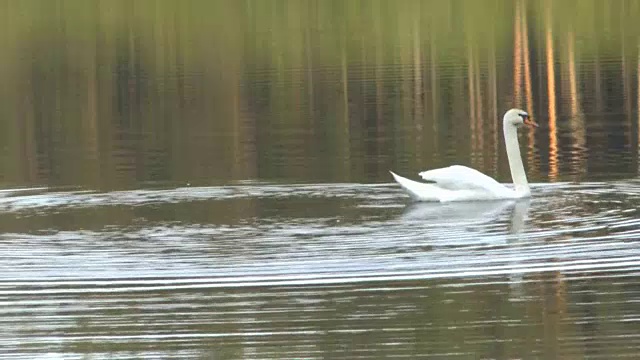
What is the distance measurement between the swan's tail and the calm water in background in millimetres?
206

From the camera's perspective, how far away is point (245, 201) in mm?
18875

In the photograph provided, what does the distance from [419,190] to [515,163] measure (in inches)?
54.3

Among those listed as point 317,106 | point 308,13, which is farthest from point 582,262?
point 308,13

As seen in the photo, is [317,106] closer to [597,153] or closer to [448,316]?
[597,153]

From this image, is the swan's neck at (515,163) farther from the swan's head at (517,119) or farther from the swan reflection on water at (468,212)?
the swan reflection on water at (468,212)

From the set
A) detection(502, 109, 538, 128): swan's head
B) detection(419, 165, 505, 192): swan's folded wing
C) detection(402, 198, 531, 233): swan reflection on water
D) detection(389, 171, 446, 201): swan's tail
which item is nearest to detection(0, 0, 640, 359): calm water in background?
detection(402, 198, 531, 233): swan reflection on water

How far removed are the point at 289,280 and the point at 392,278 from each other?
2.71 feet

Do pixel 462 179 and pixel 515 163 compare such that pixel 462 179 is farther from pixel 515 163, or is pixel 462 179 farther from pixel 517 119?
pixel 517 119

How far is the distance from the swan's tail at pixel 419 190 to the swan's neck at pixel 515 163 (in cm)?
87

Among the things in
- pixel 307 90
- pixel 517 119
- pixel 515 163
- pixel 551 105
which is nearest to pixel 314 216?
pixel 515 163

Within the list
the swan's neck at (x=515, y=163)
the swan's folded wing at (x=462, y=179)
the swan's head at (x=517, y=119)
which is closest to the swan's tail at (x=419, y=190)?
the swan's folded wing at (x=462, y=179)

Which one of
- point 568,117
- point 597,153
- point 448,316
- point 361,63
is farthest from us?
point 361,63

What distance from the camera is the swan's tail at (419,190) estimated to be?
61.5 ft

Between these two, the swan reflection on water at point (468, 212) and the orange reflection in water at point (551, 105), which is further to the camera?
the orange reflection in water at point (551, 105)
